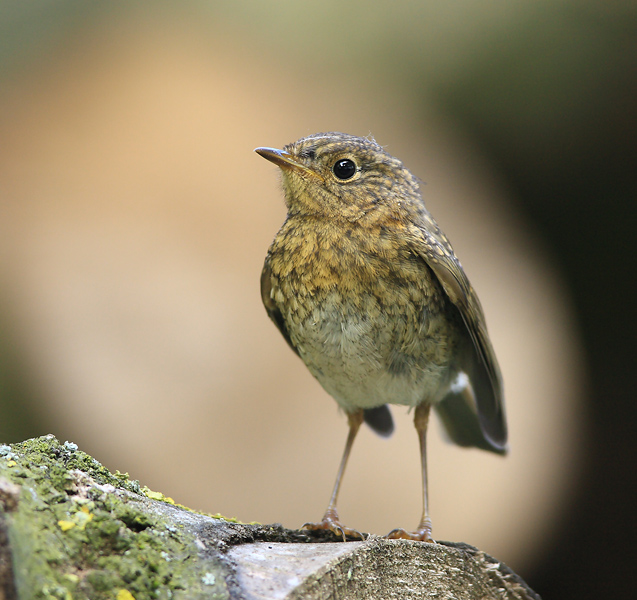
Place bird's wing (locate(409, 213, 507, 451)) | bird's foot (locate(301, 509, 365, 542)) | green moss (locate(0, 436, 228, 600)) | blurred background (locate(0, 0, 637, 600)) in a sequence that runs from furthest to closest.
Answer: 1. blurred background (locate(0, 0, 637, 600))
2. bird's wing (locate(409, 213, 507, 451))
3. bird's foot (locate(301, 509, 365, 542))
4. green moss (locate(0, 436, 228, 600))

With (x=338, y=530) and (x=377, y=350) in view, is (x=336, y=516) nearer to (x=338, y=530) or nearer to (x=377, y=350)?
(x=338, y=530)

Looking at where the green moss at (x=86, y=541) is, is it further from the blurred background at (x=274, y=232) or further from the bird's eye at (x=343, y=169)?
the blurred background at (x=274, y=232)

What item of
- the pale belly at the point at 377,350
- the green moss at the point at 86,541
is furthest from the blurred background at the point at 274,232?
the green moss at the point at 86,541

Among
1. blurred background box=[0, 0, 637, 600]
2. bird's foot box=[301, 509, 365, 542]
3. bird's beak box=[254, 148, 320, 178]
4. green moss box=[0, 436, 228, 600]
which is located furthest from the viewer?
blurred background box=[0, 0, 637, 600]

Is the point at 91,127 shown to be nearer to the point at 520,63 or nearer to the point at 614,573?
the point at 520,63

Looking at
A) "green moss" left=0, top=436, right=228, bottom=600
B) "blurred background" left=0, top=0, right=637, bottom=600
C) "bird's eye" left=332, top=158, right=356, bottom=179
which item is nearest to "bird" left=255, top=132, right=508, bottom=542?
"bird's eye" left=332, top=158, right=356, bottom=179

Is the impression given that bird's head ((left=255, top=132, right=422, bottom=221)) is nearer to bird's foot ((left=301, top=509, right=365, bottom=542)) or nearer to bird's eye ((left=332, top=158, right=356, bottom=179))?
bird's eye ((left=332, top=158, right=356, bottom=179))

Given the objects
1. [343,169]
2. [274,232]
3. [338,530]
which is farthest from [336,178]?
[274,232]
